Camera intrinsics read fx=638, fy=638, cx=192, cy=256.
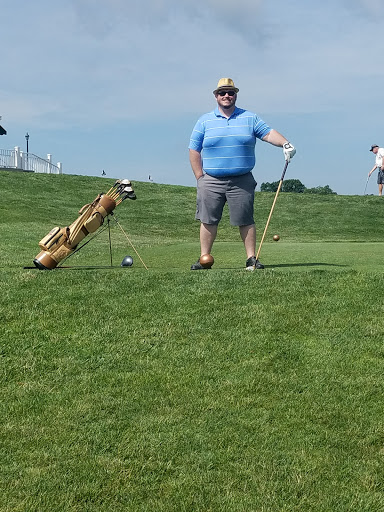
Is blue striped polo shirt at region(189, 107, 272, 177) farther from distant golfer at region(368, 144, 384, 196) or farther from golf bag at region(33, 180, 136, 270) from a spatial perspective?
distant golfer at region(368, 144, 384, 196)

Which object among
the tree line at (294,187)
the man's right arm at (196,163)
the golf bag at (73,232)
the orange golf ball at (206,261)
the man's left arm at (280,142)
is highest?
the tree line at (294,187)

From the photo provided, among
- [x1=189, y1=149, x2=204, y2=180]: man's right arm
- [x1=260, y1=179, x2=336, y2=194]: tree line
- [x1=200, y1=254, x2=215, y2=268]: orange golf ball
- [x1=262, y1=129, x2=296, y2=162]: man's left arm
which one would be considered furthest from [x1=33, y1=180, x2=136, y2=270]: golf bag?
[x1=260, y1=179, x2=336, y2=194]: tree line

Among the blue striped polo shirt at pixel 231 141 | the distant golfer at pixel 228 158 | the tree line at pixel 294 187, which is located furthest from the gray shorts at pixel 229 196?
the tree line at pixel 294 187

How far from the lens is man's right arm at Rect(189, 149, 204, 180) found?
754 centimetres

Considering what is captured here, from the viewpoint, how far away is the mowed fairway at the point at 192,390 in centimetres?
330

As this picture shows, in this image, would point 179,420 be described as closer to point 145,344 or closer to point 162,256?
point 145,344

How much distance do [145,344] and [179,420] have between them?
1.10 m

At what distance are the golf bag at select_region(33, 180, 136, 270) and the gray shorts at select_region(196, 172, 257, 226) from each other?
956 millimetres

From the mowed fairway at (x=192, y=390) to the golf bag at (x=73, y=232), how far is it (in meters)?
0.56

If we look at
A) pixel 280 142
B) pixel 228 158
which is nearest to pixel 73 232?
pixel 228 158

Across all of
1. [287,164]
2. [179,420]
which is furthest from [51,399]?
[287,164]

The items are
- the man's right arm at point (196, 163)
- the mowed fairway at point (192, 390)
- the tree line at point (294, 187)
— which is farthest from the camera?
the tree line at point (294, 187)

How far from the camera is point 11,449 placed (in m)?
3.64

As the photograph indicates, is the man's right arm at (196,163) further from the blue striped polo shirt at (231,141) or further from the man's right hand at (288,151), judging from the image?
the man's right hand at (288,151)
